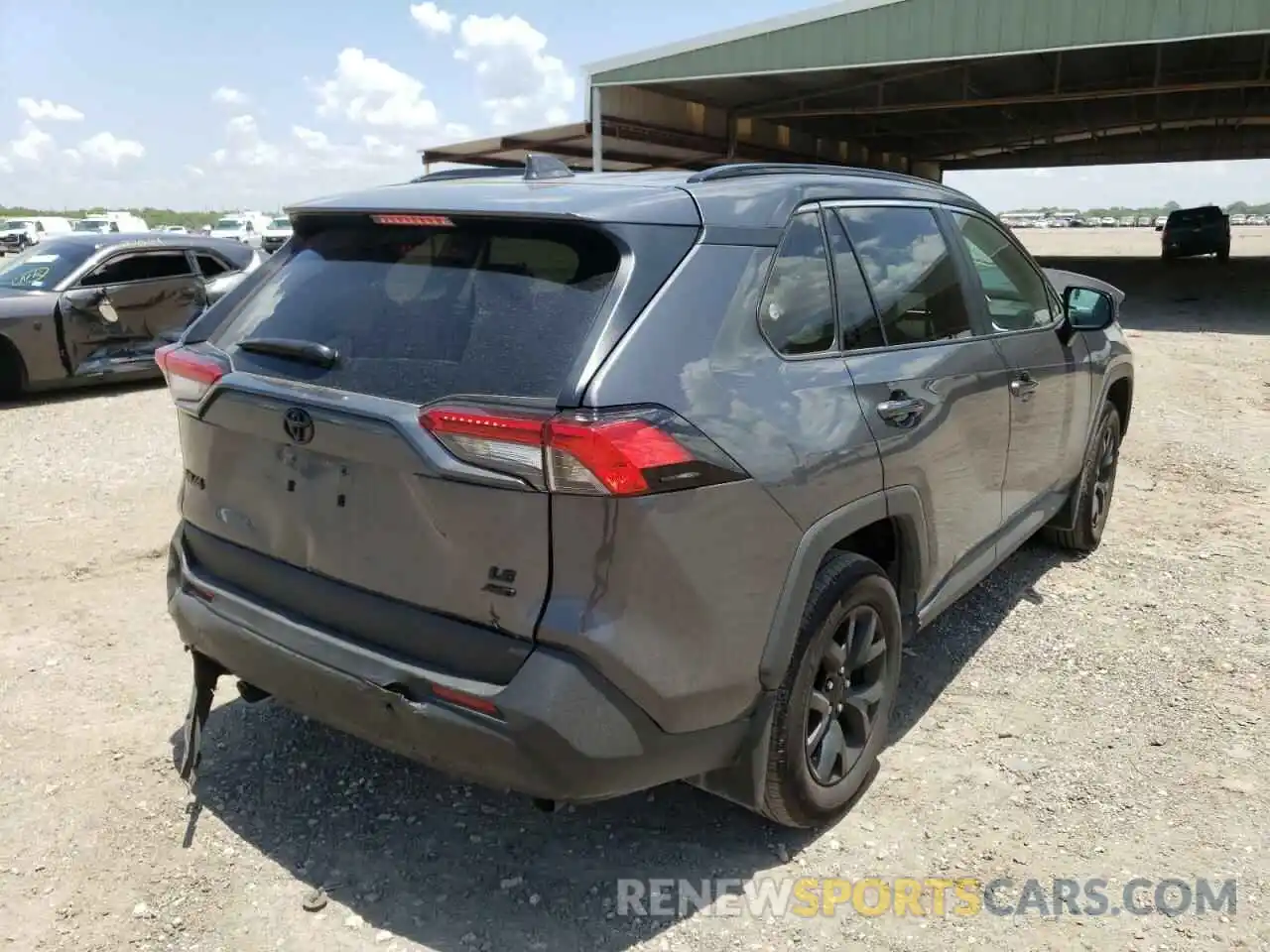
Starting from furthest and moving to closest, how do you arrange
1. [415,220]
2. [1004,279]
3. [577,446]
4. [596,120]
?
[596,120] → [1004,279] → [415,220] → [577,446]

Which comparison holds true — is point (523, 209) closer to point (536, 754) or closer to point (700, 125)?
point (536, 754)

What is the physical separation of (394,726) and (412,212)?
4.24ft

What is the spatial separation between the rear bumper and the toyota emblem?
0.48m

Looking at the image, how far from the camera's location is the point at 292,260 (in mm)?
2883

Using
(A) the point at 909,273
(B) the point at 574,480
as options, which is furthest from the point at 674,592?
(A) the point at 909,273

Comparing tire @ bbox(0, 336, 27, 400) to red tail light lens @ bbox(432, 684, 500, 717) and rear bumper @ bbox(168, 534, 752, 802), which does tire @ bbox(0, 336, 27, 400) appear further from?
red tail light lens @ bbox(432, 684, 500, 717)

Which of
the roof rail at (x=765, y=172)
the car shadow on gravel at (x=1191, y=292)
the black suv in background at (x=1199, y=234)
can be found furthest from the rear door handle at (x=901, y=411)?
the black suv in background at (x=1199, y=234)

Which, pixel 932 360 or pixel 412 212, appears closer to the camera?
pixel 412 212

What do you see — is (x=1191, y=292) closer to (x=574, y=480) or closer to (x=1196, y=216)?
(x=1196, y=216)

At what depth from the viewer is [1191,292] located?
66.0ft

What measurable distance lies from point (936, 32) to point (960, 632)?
13156 millimetres

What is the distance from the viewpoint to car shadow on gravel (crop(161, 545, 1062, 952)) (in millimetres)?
2576

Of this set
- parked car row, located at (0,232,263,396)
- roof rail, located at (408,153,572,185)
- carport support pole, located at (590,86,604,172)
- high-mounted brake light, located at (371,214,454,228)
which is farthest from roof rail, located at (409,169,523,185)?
carport support pole, located at (590,86,604,172)

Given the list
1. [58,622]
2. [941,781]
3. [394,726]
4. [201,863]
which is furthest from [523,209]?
[58,622]
